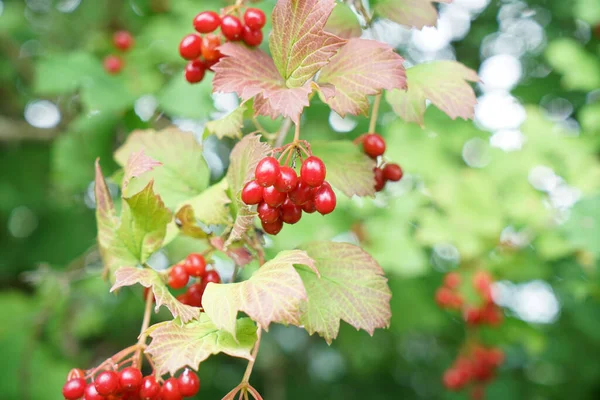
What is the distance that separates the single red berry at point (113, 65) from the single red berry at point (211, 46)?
5.08ft

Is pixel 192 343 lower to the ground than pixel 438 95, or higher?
A: lower

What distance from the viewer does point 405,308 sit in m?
2.81

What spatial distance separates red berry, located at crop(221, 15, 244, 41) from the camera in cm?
103

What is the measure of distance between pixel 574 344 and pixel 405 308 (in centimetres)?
127

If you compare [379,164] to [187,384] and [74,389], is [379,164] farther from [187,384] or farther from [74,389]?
[74,389]

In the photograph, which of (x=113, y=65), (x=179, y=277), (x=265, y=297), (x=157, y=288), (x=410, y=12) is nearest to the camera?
(x=265, y=297)

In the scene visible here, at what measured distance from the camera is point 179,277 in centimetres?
103

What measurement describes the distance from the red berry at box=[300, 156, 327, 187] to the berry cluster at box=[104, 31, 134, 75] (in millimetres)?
1893

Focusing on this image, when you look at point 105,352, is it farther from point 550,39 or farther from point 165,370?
point 550,39

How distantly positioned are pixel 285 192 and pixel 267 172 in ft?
0.16

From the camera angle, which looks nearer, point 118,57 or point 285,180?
point 285,180

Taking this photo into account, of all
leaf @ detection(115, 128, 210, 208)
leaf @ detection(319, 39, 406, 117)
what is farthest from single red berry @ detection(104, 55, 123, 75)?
leaf @ detection(319, 39, 406, 117)

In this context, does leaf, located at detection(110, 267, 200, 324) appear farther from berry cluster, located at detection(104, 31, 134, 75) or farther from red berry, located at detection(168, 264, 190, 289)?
berry cluster, located at detection(104, 31, 134, 75)

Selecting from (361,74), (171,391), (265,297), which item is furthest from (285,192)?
(171,391)
